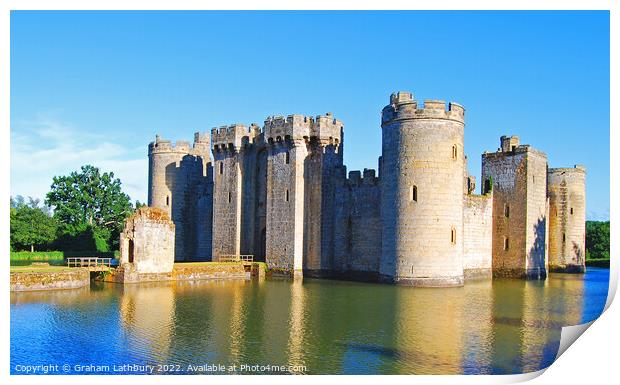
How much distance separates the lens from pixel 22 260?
1555 inches

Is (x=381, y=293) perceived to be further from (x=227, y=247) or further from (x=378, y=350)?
(x=227, y=247)

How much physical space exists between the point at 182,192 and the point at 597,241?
1342 inches

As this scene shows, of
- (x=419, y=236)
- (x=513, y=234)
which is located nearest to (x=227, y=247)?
(x=419, y=236)

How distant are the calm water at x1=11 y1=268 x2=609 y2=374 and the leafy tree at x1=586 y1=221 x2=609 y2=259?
27194 millimetres

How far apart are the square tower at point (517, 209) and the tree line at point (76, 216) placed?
2708 centimetres

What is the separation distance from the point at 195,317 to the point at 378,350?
6.31 m

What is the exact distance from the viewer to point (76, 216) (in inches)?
1852

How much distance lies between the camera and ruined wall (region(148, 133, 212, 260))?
1604 inches

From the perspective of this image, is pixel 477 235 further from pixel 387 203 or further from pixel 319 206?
pixel 319 206

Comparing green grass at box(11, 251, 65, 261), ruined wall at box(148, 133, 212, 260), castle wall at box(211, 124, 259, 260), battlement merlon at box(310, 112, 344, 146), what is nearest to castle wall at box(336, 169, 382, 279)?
battlement merlon at box(310, 112, 344, 146)

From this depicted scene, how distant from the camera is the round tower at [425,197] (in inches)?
1047
